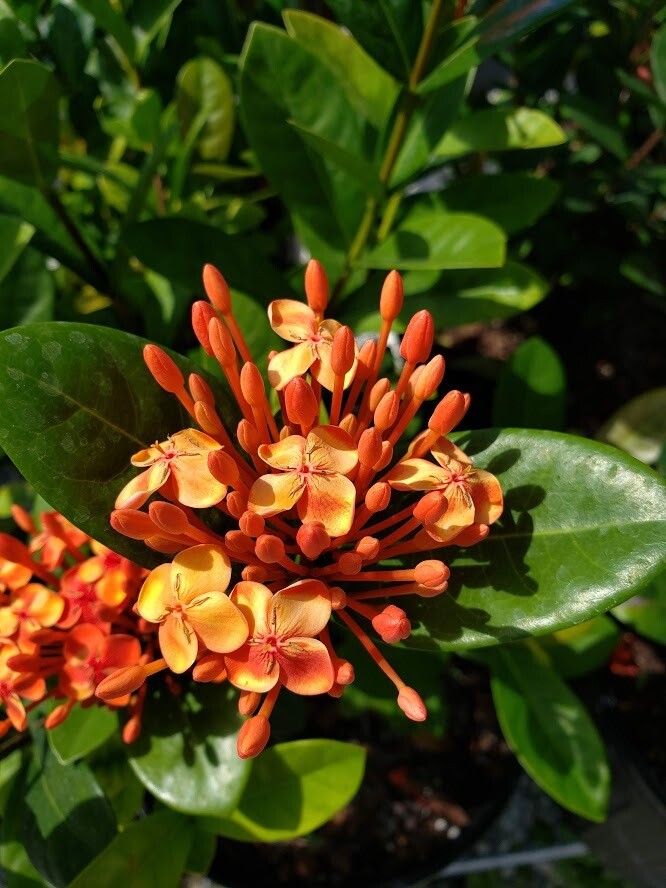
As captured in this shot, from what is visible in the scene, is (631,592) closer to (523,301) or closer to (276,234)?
(523,301)

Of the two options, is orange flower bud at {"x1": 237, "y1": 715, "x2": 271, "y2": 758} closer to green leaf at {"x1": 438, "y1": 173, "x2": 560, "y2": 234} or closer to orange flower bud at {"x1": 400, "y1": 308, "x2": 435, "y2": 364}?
orange flower bud at {"x1": 400, "y1": 308, "x2": 435, "y2": 364}

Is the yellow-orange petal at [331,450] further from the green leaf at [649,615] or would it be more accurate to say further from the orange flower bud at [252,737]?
the green leaf at [649,615]

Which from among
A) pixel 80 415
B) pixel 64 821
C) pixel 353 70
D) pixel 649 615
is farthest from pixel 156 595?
pixel 649 615

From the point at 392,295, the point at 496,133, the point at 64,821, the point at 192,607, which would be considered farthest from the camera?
the point at 496,133

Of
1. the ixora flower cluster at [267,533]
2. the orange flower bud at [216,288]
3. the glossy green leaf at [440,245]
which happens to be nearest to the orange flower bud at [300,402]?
the ixora flower cluster at [267,533]

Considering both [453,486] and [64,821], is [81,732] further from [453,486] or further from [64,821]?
[453,486]

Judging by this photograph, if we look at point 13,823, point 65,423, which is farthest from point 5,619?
point 13,823

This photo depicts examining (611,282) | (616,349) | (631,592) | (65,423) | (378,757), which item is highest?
(65,423)
